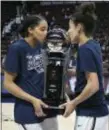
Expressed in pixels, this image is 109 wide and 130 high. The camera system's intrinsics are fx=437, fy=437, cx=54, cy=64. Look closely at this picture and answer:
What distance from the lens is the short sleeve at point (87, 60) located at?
2.31 m

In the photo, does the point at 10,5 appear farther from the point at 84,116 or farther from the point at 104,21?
the point at 84,116

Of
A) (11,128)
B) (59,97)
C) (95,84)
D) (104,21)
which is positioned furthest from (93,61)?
(104,21)

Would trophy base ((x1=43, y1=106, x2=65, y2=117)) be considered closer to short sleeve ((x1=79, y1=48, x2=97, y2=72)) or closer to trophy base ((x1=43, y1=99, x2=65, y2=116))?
trophy base ((x1=43, y1=99, x2=65, y2=116))

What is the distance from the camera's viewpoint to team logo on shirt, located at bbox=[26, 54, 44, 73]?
2.47 m

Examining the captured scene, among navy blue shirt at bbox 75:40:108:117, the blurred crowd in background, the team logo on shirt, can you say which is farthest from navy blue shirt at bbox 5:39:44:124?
the blurred crowd in background

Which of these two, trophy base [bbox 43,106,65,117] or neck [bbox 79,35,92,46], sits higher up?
neck [bbox 79,35,92,46]

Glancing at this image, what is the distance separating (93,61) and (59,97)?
0.94ft

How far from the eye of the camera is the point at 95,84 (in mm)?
2283

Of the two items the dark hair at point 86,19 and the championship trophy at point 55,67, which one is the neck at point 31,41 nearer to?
the championship trophy at point 55,67

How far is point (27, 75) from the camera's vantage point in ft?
8.13

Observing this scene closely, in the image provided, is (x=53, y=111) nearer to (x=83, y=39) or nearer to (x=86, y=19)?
(x=83, y=39)

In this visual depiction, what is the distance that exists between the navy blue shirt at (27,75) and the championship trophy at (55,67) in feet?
0.24

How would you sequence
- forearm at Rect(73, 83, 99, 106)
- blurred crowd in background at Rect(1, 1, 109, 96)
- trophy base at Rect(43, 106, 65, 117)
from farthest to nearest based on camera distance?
blurred crowd in background at Rect(1, 1, 109, 96) < trophy base at Rect(43, 106, 65, 117) < forearm at Rect(73, 83, 99, 106)

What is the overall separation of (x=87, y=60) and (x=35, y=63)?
0.33 m
